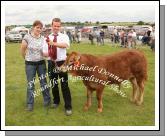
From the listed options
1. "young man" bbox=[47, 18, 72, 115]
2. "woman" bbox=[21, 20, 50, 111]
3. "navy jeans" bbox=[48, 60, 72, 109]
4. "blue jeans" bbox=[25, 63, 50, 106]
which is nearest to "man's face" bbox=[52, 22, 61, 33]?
"young man" bbox=[47, 18, 72, 115]

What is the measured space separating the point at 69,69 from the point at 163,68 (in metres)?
1.81

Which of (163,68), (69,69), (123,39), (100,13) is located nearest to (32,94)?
(69,69)

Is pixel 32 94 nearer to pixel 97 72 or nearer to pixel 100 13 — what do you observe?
pixel 97 72

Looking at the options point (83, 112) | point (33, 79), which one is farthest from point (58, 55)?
point (83, 112)

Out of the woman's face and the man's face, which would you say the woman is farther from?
the man's face

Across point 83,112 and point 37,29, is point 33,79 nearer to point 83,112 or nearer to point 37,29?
point 37,29

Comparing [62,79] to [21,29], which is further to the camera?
[21,29]

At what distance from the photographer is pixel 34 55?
314 inches

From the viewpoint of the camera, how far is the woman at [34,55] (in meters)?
7.87

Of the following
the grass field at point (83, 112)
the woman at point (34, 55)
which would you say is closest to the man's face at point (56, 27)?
the woman at point (34, 55)

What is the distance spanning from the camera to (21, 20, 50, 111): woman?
25.8 ft

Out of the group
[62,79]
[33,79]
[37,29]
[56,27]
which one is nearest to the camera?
[56,27]

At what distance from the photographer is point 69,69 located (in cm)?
765

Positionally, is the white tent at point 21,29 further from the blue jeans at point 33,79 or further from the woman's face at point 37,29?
the blue jeans at point 33,79
